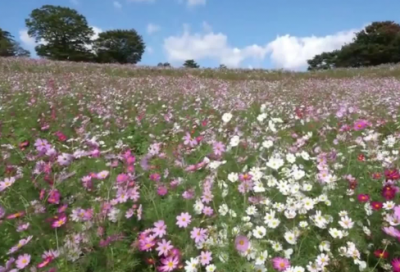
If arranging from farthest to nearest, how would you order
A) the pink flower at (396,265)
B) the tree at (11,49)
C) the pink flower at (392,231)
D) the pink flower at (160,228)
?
the tree at (11,49), the pink flower at (160,228), the pink flower at (392,231), the pink flower at (396,265)

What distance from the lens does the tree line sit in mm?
44000

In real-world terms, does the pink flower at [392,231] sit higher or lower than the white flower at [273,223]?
higher

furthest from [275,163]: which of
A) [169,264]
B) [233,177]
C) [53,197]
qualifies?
[53,197]

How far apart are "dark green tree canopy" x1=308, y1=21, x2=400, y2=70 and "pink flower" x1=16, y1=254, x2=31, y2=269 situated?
143 feet

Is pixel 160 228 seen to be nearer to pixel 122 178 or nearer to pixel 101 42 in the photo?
pixel 122 178

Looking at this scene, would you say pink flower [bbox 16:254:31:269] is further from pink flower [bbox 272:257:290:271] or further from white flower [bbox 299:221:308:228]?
white flower [bbox 299:221:308:228]

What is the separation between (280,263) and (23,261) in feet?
A: 4.26

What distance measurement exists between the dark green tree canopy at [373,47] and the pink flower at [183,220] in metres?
43.2

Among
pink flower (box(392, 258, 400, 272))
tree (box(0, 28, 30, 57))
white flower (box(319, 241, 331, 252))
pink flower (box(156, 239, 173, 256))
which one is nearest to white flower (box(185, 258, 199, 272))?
pink flower (box(156, 239, 173, 256))

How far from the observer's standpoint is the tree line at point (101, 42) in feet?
144

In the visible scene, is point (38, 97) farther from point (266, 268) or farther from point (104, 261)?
point (266, 268)

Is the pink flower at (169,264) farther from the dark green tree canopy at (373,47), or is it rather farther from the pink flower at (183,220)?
the dark green tree canopy at (373,47)

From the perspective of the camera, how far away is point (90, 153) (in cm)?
279

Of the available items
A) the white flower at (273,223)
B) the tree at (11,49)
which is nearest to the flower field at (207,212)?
the white flower at (273,223)
